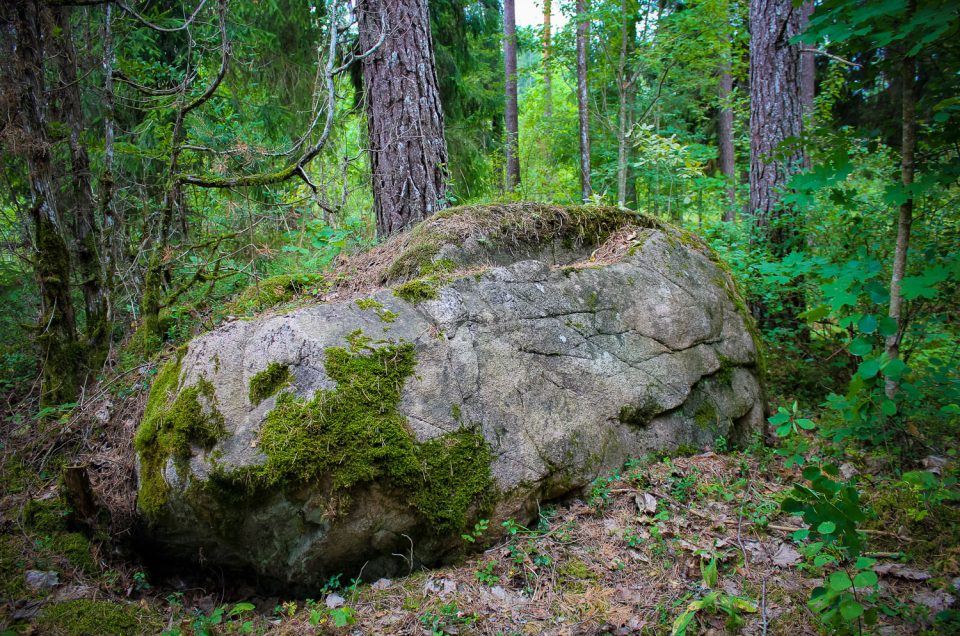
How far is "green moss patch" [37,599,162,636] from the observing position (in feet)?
8.92

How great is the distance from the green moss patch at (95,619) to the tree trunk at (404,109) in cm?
413

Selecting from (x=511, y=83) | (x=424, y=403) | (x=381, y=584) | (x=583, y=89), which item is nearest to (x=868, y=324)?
(x=424, y=403)

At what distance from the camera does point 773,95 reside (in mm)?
6148

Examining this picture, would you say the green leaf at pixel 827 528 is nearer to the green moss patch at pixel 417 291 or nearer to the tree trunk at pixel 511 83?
the green moss patch at pixel 417 291

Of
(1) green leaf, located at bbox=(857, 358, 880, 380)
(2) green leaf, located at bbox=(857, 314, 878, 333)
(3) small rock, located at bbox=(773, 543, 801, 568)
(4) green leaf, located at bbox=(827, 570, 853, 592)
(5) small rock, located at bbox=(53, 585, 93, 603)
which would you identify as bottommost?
(5) small rock, located at bbox=(53, 585, 93, 603)

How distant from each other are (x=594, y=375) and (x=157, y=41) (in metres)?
8.58

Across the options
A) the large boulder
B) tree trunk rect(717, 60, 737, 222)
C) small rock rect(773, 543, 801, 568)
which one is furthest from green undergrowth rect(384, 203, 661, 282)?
tree trunk rect(717, 60, 737, 222)

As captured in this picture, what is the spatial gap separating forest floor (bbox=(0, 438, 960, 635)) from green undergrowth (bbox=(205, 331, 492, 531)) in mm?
446

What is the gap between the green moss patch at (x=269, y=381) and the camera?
317cm

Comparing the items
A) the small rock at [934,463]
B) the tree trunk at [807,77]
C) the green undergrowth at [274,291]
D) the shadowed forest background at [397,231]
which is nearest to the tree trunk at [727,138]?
the tree trunk at [807,77]

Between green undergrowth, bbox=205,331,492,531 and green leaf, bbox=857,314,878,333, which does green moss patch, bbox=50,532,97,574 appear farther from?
green leaf, bbox=857,314,878,333

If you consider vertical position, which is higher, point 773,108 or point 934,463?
point 773,108

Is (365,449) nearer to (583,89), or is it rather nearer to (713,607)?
(713,607)

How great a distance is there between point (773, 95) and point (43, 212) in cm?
791
